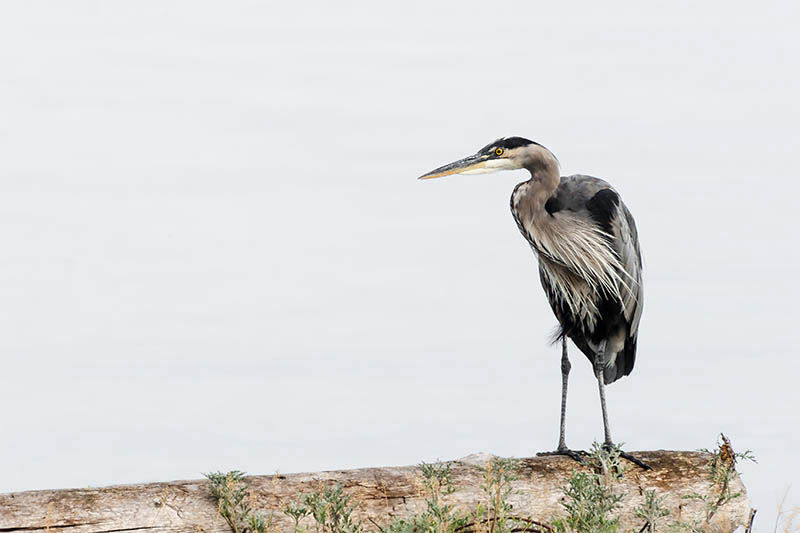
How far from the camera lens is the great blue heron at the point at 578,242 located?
872 cm

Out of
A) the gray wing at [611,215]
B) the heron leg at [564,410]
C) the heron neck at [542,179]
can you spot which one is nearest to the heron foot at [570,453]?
the heron leg at [564,410]

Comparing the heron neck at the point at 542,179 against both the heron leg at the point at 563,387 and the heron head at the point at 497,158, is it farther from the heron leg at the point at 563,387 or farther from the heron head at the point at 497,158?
the heron leg at the point at 563,387

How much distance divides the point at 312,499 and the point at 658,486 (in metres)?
2.87

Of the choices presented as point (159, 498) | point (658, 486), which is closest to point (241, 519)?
point (159, 498)

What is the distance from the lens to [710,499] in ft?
23.1

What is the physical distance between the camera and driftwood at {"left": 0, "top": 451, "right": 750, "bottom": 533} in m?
6.02

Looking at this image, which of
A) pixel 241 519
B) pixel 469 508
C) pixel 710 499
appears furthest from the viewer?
pixel 710 499

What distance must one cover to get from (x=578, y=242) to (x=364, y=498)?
135 inches

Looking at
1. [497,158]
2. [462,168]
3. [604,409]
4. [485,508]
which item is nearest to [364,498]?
[485,508]

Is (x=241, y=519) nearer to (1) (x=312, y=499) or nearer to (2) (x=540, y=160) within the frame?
(1) (x=312, y=499)

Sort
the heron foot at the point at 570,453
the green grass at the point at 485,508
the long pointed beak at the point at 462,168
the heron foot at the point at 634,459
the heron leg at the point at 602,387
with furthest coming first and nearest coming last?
the long pointed beak at the point at 462,168 → the heron leg at the point at 602,387 → the heron foot at the point at 570,453 → the heron foot at the point at 634,459 → the green grass at the point at 485,508

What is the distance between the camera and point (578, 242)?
8.70 meters

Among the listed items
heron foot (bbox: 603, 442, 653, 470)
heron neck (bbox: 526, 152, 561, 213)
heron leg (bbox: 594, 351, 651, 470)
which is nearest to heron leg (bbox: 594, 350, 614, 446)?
heron leg (bbox: 594, 351, 651, 470)

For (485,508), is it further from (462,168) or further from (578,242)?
(462,168)
